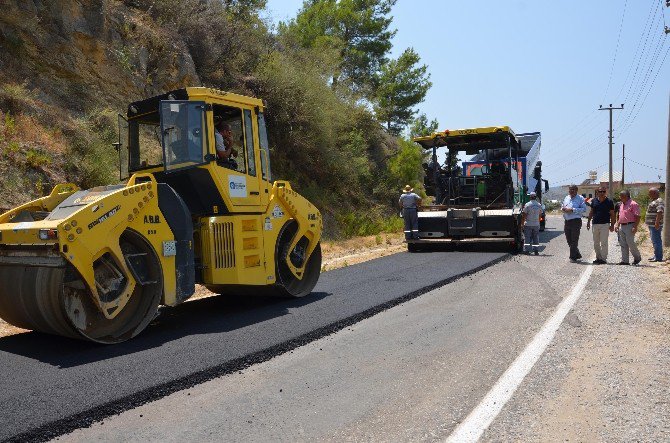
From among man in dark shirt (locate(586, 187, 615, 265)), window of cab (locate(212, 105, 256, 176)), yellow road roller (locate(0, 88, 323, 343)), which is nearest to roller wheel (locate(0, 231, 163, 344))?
yellow road roller (locate(0, 88, 323, 343))

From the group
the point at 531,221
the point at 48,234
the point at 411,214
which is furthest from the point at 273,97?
the point at 48,234

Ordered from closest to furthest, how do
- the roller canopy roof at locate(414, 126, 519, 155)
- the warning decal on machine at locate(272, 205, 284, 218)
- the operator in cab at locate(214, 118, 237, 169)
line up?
the operator in cab at locate(214, 118, 237, 169) < the warning decal on machine at locate(272, 205, 284, 218) < the roller canopy roof at locate(414, 126, 519, 155)

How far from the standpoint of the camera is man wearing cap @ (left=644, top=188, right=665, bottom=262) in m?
10.6

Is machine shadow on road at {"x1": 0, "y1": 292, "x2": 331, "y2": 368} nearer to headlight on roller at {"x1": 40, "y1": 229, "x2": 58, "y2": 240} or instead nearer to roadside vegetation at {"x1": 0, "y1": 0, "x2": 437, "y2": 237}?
headlight on roller at {"x1": 40, "y1": 229, "x2": 58, "y2": 240}

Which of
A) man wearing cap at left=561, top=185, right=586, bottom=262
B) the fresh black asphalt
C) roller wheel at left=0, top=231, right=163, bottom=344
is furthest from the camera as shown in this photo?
man wearing cap at left=561, top=185, right=586, bottom=262

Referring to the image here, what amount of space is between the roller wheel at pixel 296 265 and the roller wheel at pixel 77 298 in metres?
1.98

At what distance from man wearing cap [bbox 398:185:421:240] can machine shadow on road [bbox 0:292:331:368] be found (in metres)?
5.96

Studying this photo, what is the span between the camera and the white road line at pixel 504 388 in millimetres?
3273

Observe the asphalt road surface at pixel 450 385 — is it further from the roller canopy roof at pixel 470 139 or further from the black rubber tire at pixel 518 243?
the roller canopy roof at pixel 470 139

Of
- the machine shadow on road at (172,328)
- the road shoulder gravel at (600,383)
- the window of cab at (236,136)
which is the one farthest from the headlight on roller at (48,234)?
the road shoulder gravel at (600,383)

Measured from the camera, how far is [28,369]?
4.38m

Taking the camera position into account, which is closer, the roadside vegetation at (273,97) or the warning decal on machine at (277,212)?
the warning decal on machine at (277,212)

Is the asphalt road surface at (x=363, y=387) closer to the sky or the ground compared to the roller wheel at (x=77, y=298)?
closer to the ground

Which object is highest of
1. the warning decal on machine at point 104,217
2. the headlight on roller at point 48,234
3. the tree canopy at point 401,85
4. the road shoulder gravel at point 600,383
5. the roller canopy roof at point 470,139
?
the tree canopy at point 401,85
